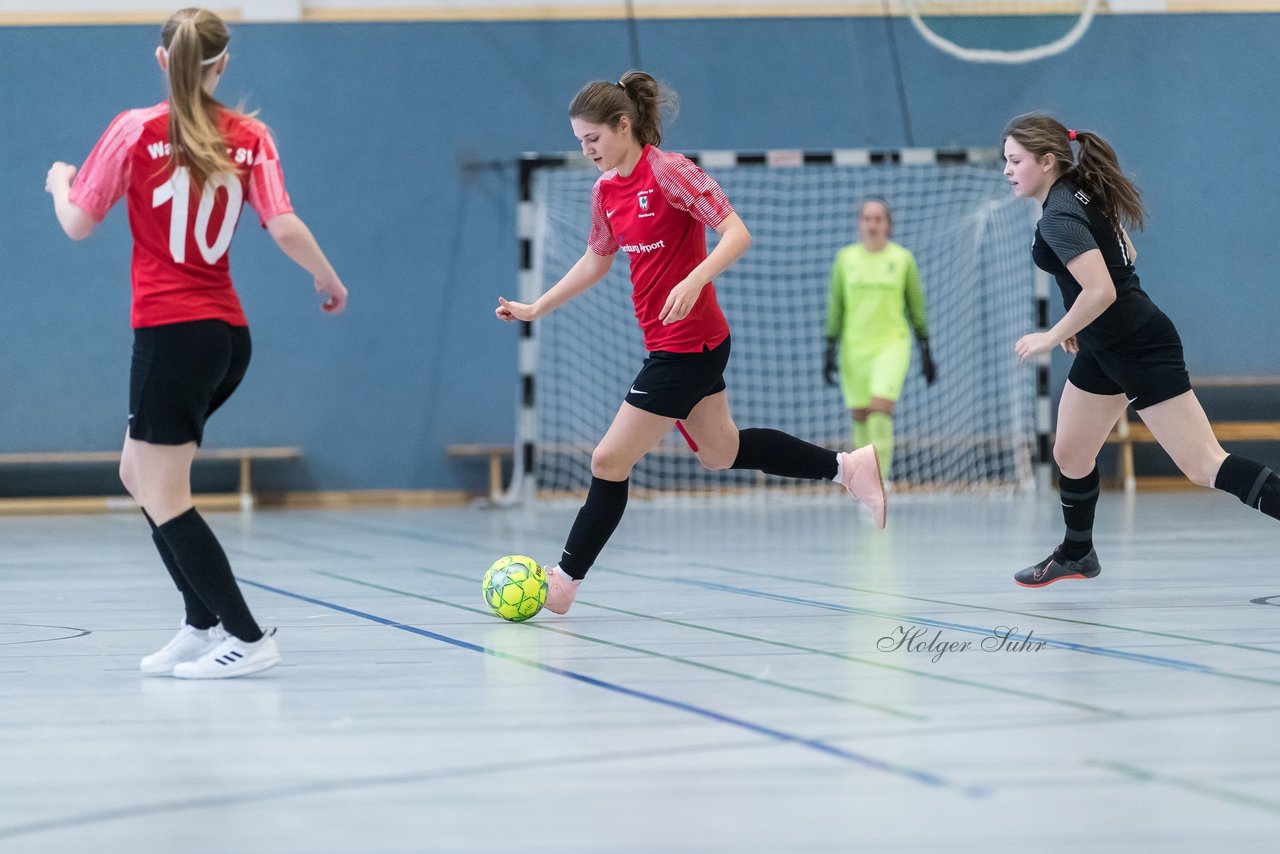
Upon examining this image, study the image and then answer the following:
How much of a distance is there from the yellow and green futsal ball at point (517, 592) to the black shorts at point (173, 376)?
4.27ft

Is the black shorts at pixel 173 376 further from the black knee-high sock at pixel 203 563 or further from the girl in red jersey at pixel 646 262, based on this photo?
the girl in red jersey at pixel 646 262

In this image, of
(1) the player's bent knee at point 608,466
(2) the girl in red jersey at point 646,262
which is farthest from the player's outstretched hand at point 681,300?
(1) the player's bent knee at point 608,466

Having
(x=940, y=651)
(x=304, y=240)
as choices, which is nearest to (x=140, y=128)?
(x=304, y=240)

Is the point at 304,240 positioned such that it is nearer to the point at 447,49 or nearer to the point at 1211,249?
the point at 447,49

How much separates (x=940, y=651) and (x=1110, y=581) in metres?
1.79

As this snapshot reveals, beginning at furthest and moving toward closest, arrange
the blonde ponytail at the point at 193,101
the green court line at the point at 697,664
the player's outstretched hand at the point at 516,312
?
the player's outstretched hand at the point at 516,312 → the blonde ponytail at the point at 193,101 → the green court line at the point at 697,664

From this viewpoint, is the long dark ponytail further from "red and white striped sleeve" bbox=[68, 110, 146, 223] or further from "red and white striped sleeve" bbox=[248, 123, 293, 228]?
"red and white striped sleeve" bbox=[68, 110, 146, 223]

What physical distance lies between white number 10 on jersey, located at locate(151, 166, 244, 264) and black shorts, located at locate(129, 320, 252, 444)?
0.54 ft

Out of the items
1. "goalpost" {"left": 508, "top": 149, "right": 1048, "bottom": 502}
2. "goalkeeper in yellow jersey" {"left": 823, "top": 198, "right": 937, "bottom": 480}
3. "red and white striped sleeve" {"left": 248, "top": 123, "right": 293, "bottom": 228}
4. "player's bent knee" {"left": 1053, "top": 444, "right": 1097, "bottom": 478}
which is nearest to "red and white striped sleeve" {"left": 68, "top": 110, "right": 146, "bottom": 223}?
"red and white striped sleeve" {"left": 248, "top": 123, "right": 293, "bottom": 228}

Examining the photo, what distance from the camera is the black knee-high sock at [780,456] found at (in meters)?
4.87

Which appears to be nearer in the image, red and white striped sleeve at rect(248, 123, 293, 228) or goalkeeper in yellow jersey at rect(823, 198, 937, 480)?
red and white striped sleeve at rect(248, 123, 293, 228)

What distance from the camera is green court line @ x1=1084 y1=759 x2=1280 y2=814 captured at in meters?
2.34

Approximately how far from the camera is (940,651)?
3.84 meters

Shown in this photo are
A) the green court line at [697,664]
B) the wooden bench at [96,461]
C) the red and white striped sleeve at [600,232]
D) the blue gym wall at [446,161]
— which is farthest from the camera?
the blue gym wall at [446,161]
